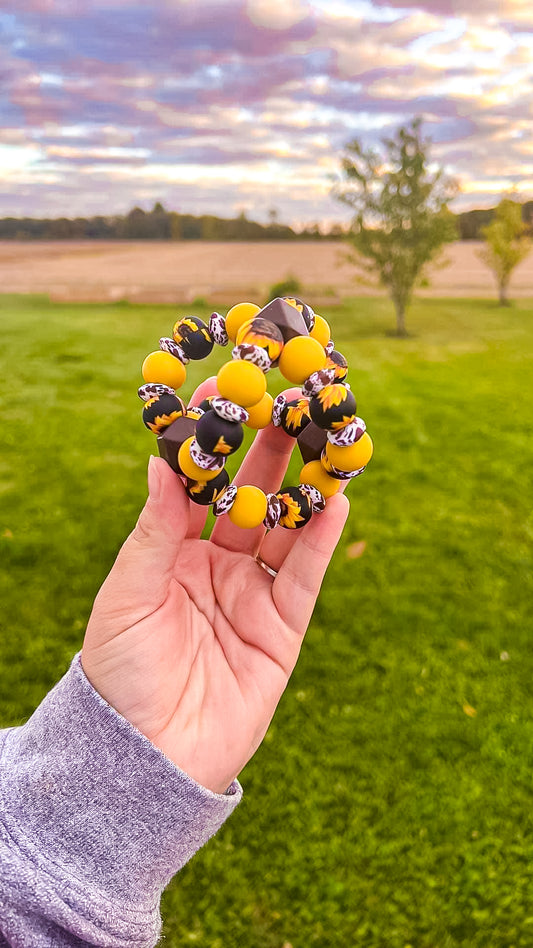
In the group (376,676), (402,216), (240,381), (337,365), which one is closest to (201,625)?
(240,381)

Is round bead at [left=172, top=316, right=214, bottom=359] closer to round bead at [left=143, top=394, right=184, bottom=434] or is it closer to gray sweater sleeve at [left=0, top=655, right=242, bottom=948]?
round bead at [left=143, top=394, right=184, bottom=434]

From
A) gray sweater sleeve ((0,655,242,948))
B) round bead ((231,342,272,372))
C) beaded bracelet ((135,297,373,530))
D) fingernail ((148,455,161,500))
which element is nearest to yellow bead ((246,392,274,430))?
beaded bracelet ((135,297,373,530))

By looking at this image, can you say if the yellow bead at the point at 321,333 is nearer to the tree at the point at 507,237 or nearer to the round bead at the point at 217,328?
the round bead at the point at 217,328

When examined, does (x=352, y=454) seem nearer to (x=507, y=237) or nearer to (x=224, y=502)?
(x=224, y=502)

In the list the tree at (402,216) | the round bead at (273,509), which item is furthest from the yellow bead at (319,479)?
the tree at (402,216)

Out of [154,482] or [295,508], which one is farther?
[295,508]

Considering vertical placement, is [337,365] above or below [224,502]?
above
